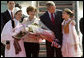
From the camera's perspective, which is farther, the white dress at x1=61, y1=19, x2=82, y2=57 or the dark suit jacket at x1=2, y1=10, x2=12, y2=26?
the dark suit jacket at x1=2, y1=10, x2=12, y2=26

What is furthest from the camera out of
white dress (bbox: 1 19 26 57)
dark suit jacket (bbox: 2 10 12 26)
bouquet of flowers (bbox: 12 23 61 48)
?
dark suit jacket (bbox: 2 10 12 26)

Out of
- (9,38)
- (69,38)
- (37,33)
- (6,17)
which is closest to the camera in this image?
(37,33)

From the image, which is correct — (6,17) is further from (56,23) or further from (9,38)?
(56,23)

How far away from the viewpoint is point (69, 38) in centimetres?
729

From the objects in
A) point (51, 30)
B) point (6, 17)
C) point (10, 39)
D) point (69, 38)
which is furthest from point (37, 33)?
point (6, 17)

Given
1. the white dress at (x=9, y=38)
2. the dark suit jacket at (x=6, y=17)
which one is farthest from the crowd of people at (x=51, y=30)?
the dark suit jacket at (x=6, y=17)

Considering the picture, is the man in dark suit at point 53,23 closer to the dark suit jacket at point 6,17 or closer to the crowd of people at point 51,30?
the crowd of people at point 51,30

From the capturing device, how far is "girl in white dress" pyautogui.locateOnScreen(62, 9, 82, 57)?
724 cm

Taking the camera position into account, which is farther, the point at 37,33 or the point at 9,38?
the point at 9,38

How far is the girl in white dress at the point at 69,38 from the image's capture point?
285 inches

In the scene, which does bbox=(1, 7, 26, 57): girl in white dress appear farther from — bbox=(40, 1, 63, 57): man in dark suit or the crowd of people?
bbox=(40, 1, 63, 57): man in dark suit

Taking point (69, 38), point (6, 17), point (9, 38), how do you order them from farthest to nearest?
1. point (6, 17)
2. point (69, 38)
3. point (9, 38)

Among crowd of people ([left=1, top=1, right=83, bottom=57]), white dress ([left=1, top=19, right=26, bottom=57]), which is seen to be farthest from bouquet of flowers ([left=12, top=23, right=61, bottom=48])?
white dress ([left=1, top=19, right=26, bottom=57])

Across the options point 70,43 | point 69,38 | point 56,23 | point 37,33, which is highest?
point 56,23
